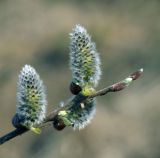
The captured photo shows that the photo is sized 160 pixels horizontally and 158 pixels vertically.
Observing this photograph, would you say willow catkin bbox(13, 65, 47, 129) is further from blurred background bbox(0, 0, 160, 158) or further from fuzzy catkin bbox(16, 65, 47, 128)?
blurred background bbox(0, 0, 160, 158)

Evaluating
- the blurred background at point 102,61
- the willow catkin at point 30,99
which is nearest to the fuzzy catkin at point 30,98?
the willow catkin at point 30,99

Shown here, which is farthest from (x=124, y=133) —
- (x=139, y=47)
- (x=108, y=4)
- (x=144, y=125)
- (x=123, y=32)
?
(x=108, y=4)

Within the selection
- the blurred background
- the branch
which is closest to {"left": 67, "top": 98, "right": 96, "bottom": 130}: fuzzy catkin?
the branch

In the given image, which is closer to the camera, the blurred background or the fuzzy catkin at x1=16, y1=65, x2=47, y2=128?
the fuzzy catkin at x1=16, y1=65, x2=47, y2=128

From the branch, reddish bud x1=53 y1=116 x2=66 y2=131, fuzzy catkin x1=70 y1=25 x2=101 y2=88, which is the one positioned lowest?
reddish bud x1=53 y1=116 x2=66 y2=131

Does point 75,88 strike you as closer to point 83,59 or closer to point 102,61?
point 83,59

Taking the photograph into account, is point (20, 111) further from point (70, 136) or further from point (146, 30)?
point (146, 30)
